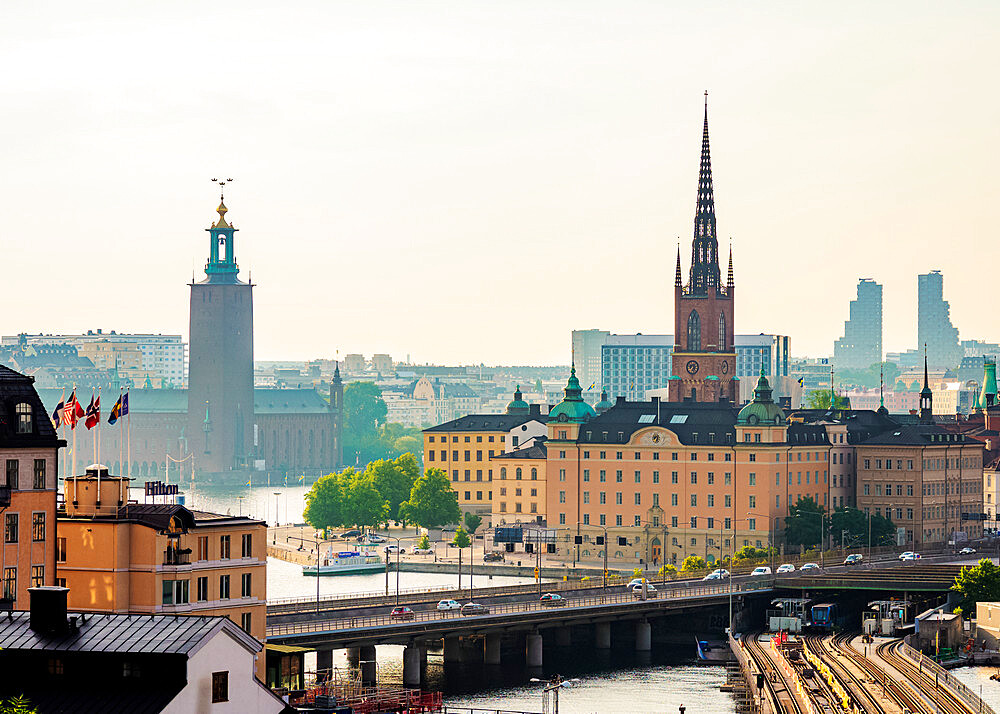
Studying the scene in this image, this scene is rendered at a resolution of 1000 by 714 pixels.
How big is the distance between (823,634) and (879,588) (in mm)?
8423

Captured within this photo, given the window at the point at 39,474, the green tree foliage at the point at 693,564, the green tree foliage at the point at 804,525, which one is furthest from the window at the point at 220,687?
the green tree foliage at the point at 804,525

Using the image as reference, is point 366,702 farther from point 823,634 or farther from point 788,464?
point 788,464

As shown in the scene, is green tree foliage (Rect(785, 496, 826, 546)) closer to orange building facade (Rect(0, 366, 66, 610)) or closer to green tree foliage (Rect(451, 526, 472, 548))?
green tree foliage (Rect(451, 526, 472, 548))

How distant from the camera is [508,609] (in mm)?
130125

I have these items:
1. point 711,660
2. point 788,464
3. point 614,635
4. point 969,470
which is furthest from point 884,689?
point 969,470

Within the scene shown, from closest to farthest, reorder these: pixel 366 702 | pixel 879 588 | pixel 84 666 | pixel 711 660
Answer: pixel 84 666, pixel 366 702, pixel 711 660, pixel 879 588

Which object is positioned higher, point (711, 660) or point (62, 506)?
point (62, 506)

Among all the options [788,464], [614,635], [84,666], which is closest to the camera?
[84,666]

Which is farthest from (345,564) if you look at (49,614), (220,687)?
(220,687)

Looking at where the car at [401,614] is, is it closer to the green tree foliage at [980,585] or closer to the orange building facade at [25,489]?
the green tree foliage at [980,585]

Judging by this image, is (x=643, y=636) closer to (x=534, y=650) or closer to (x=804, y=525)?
(x=534, y=650)

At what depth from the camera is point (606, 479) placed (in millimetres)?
190375

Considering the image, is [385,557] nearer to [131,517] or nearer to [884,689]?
[884,689]

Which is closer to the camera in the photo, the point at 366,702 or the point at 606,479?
the point at 366,702
